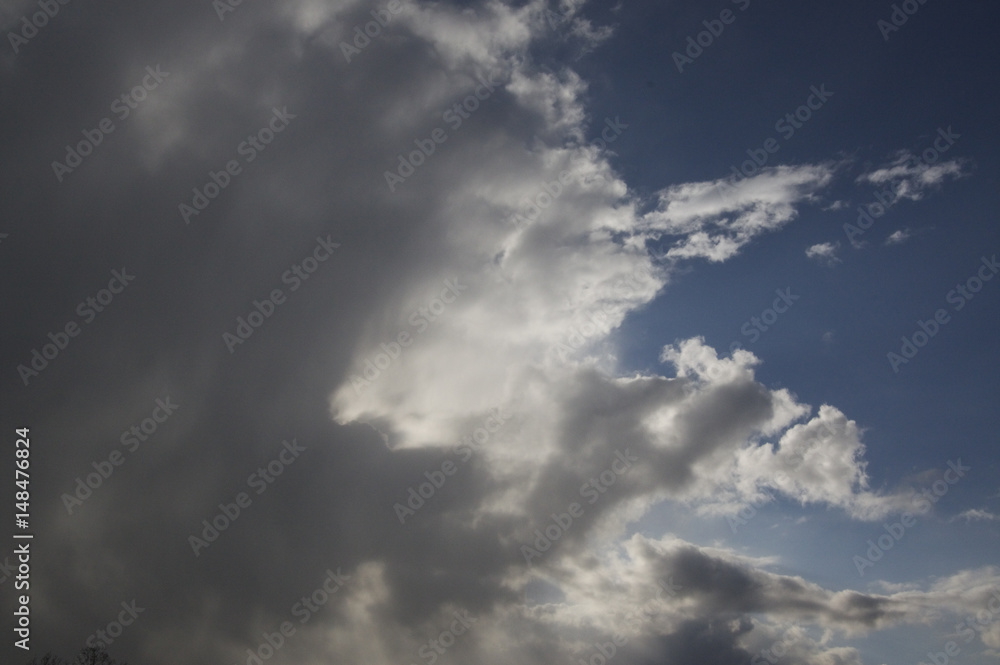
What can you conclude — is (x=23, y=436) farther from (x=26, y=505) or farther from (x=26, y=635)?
(x=26, y=635)

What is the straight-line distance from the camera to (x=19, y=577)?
170 ft

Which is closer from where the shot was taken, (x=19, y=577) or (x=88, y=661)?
(x=19, y=577)

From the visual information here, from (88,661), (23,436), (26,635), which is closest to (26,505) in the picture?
(23,436)

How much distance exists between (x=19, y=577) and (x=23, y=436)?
12151 mm

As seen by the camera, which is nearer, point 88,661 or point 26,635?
point 26,635

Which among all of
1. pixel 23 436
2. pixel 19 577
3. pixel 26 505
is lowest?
pixel 19 577

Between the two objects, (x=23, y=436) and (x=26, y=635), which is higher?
(x=23, y=436)

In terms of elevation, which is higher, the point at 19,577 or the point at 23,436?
the point at 23,436

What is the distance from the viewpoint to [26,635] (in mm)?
50938

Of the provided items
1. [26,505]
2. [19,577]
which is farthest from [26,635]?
[26,505]

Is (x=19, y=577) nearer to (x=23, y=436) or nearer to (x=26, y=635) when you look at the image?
(x=26, y=635)

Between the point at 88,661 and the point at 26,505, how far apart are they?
160 feet

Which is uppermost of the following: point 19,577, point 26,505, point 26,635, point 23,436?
point 23,436

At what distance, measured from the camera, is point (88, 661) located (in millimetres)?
84812
